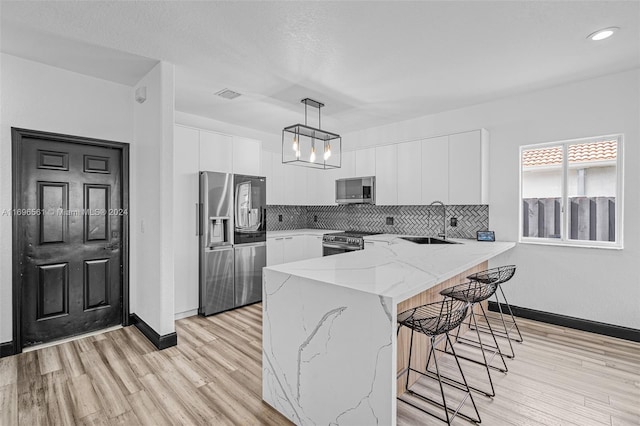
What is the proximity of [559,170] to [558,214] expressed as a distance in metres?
0.51

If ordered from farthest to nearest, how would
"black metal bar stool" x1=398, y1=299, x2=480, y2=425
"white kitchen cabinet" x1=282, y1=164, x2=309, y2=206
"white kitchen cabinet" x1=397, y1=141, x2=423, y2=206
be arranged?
"white kitchen cabinet" x1=282, y1=164, x2=309, y2=206 < "white kitchen cabinet" x1=397, y1=141, x2=423, y2=206 < "black metal bar stool" x1=398, y1=299, x2=480, y2=425

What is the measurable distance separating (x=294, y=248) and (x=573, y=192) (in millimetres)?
3746

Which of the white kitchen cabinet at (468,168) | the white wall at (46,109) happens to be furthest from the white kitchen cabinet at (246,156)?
the white kitchen cabinet at (468,168)

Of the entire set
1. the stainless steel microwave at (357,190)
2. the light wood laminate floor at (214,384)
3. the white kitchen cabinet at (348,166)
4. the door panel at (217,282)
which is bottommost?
the light wood laminate floor at (214,384)

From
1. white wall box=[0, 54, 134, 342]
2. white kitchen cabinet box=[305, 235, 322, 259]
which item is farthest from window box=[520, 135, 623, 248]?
white wall box=[0, 54, 134, 342]

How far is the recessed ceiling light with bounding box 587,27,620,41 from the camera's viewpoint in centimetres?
238

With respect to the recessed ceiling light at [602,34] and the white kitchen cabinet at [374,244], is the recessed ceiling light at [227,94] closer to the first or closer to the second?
the white kitchen cabinet at [374,244]

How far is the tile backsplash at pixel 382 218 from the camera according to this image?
4.31 metres

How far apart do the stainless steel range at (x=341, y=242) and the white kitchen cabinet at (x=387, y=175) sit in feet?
2.19

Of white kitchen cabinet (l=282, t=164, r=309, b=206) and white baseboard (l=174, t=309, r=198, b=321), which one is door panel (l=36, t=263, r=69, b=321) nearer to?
white baseboard (l=174, t=309, r=198, b=321)

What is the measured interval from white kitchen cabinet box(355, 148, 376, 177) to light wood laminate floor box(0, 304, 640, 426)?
2.98 metres

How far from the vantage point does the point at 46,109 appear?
3.03 meters

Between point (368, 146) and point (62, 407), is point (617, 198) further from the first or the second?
point (62, 407)

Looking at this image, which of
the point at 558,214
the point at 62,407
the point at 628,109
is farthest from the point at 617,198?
the point at 62,407
